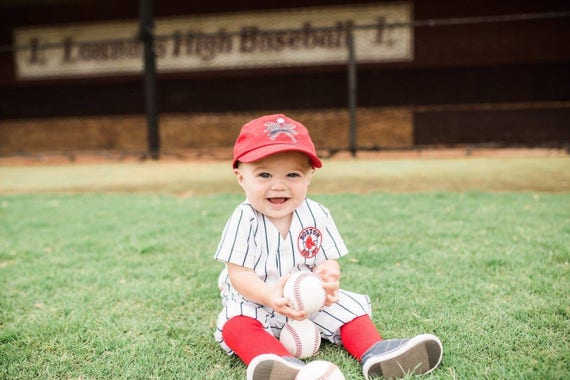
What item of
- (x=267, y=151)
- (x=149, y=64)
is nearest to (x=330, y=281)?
(x=267, y=151)

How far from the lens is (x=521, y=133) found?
11.2 m

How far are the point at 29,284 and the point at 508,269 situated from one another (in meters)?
2.76

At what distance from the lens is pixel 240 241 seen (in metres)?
1.95

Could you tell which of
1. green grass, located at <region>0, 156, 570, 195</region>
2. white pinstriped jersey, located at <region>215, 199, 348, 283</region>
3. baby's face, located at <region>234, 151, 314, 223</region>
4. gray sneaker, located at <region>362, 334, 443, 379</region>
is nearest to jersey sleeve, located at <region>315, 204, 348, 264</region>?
white pinstriped jersey, located at <region>215, 199, 348, 283</region>

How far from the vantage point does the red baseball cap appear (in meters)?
1.79

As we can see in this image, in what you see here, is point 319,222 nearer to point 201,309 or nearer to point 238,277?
point 238,277

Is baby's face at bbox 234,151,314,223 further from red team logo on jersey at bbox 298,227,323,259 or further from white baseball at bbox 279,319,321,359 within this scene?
white baseball at bbox 279,319,321,359

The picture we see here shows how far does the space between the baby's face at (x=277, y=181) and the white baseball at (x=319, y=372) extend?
1.91 ft

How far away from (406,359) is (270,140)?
0.91 meters

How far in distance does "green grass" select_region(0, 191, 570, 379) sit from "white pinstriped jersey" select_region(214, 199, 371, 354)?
0.14m

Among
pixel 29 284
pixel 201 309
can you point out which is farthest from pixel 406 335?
pixel 29 284

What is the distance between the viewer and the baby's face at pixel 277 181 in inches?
73.4

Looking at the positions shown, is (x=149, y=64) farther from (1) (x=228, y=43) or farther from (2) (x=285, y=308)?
(2) (x=285, y=308)

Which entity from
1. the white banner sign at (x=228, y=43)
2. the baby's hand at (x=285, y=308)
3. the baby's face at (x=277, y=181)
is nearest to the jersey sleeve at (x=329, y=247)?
the baby's face at (x=277, y=181)
